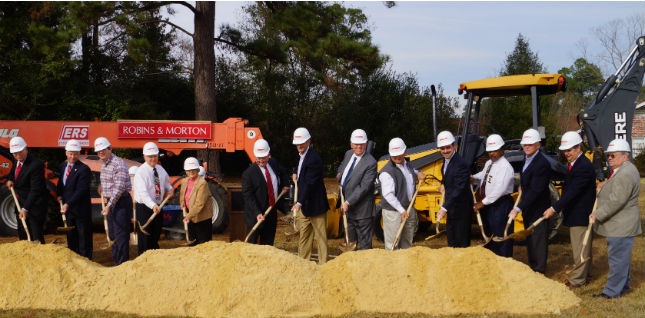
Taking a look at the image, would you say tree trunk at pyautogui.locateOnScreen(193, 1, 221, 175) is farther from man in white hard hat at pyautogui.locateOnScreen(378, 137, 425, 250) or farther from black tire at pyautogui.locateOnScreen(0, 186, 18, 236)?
man in white hard hat at pyautogui.locateOnScreen(378, 137, 425, 250)

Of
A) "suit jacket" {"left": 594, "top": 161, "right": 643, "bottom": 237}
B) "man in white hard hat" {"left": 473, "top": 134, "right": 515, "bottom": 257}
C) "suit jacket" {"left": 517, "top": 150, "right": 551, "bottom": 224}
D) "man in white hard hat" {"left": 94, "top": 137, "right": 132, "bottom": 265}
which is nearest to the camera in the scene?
"suit jacket" {"left": 594, "top": 161, "right": 643, "bottom": 237}

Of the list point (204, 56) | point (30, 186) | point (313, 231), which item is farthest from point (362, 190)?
point (204, 56)

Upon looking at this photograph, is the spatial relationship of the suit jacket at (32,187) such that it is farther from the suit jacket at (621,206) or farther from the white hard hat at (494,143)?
the suit jacket at (621,206)

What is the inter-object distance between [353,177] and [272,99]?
19148 mm

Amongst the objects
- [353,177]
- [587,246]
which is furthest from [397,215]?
[587,246]

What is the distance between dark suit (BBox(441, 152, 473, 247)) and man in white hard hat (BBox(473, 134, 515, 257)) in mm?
268

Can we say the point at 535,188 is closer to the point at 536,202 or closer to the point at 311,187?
the point at 536,202

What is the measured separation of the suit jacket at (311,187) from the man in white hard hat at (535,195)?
2282 millimetres

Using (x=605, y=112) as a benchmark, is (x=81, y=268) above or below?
below

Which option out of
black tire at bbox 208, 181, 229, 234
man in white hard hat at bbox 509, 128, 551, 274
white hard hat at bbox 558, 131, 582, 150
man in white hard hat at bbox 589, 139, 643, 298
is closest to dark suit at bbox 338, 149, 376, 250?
man in white hard hat at bbox 509, 128, 551, 274

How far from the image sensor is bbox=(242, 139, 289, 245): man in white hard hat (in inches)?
296

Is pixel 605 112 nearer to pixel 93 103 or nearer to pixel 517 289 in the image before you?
pixel 517 289

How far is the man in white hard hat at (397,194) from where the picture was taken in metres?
7.16

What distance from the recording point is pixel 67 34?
14.3m
